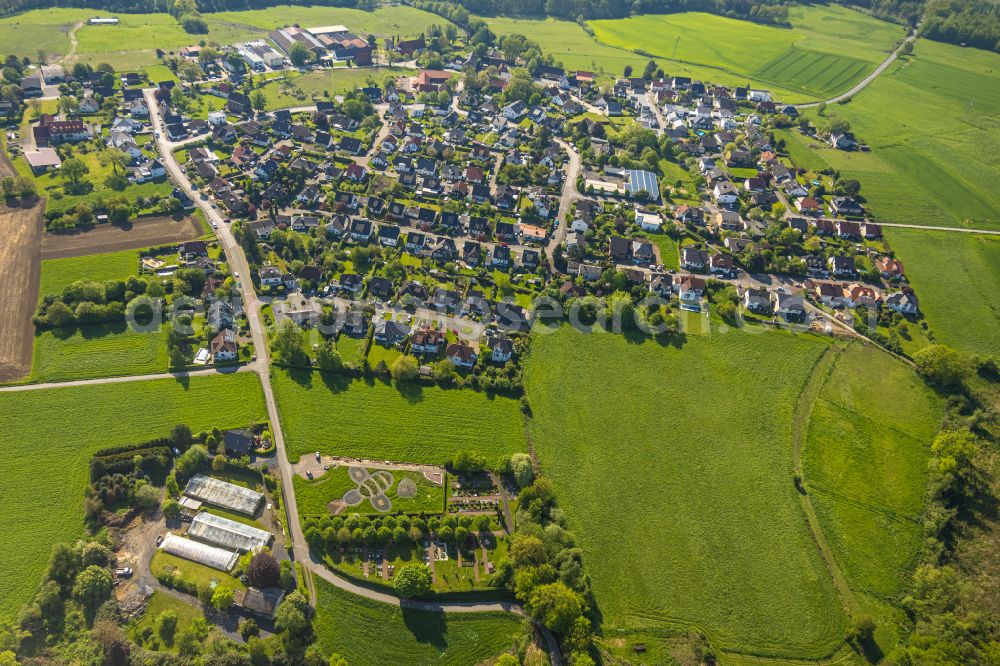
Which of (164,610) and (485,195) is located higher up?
(485,195)

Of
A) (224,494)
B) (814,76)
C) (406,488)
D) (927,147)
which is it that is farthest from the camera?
(814,76)

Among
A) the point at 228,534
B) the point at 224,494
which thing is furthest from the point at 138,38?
the point at 228,534

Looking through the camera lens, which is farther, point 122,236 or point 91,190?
point 91,190

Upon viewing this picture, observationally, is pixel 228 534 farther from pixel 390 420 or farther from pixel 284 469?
pixel 390 420

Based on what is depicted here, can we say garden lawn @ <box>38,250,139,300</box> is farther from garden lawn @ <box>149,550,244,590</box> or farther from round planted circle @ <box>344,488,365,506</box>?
round planted circle @ <box>344,488,365,506</box>

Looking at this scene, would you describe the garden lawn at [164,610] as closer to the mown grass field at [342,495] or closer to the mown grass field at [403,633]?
the mown grass field at [403,633]

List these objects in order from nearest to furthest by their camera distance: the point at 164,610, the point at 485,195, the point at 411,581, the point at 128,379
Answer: the point at 164,610 → the point at 411,581 → the point at 128,379 → the point at 485,195
